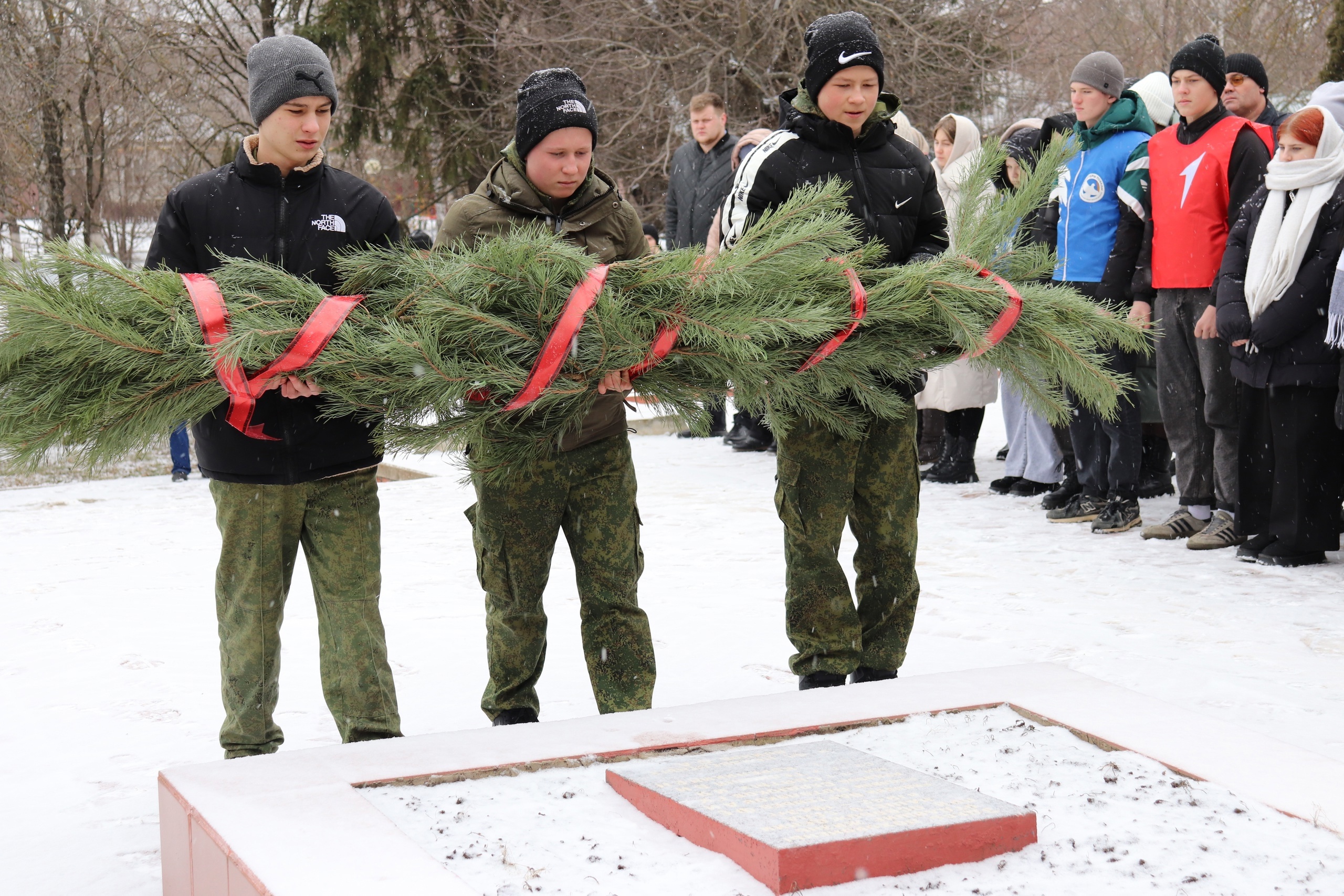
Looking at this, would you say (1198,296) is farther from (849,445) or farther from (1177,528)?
(849,445)

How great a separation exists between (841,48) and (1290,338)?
2.64 meters

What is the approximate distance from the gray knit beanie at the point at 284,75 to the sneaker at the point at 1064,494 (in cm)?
454

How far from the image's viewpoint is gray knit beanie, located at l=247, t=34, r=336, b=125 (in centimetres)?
284

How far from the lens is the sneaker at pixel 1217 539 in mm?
5496

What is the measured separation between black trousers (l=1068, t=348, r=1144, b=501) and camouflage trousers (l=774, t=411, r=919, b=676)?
2.56 meters

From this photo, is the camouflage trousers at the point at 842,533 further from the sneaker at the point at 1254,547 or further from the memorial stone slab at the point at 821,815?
the sneaker at the point at 1254,547

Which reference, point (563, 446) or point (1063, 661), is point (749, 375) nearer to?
point (563, 446)

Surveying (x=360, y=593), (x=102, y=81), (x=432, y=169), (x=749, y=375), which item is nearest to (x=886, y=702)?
(x=749, y=375)

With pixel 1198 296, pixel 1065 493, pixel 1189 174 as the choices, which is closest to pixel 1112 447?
pixel 1065 493

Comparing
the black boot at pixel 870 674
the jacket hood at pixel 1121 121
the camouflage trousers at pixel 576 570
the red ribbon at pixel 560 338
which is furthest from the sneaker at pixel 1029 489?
the red ribbon at pixel 560 338

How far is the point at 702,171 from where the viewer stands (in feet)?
27.1

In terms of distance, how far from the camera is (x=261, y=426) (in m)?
2.81

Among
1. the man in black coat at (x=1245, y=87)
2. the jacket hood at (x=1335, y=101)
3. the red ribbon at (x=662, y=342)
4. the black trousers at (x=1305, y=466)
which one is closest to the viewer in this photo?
the red ribbon at (x=662, y=342)

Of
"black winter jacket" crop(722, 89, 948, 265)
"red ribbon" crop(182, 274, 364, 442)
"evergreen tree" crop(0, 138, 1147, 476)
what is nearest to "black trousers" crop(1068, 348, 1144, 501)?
"black winter jacket" crop(722, 89, 948, 265)
